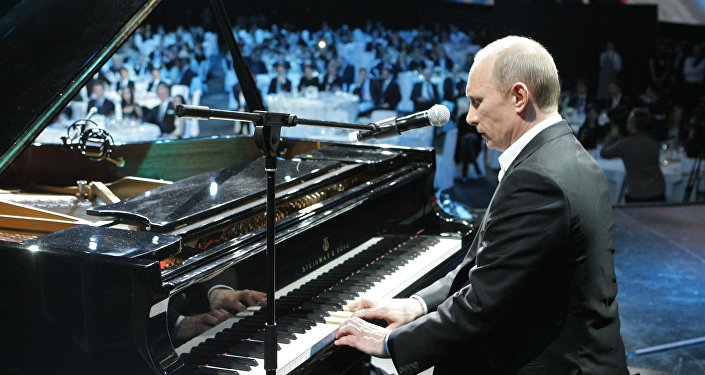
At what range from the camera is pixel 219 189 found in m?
2.74

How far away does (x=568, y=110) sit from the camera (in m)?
9.48

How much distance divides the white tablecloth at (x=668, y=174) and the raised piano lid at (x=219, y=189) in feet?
16.3

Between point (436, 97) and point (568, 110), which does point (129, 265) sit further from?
point (436, 97)

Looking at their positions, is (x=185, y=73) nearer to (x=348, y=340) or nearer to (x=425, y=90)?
(x=425, y=90)

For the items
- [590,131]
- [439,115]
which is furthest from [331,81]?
[439,115]

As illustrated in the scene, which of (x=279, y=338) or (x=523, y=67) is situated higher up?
(x=523, y=67)

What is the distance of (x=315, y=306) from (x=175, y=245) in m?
0.62

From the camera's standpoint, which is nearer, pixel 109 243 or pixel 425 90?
pixel 109 243

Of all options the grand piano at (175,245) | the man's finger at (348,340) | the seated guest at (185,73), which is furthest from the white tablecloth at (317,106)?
the man's finger at (348,340)

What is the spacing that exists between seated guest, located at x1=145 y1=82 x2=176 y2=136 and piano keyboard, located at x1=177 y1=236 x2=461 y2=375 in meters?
6.56

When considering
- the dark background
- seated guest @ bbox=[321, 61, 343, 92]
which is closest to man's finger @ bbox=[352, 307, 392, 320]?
the dark background

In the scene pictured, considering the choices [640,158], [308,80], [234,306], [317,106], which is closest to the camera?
[234,306]

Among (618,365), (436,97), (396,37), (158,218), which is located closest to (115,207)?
(158,218)

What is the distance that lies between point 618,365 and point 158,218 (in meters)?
1.41
